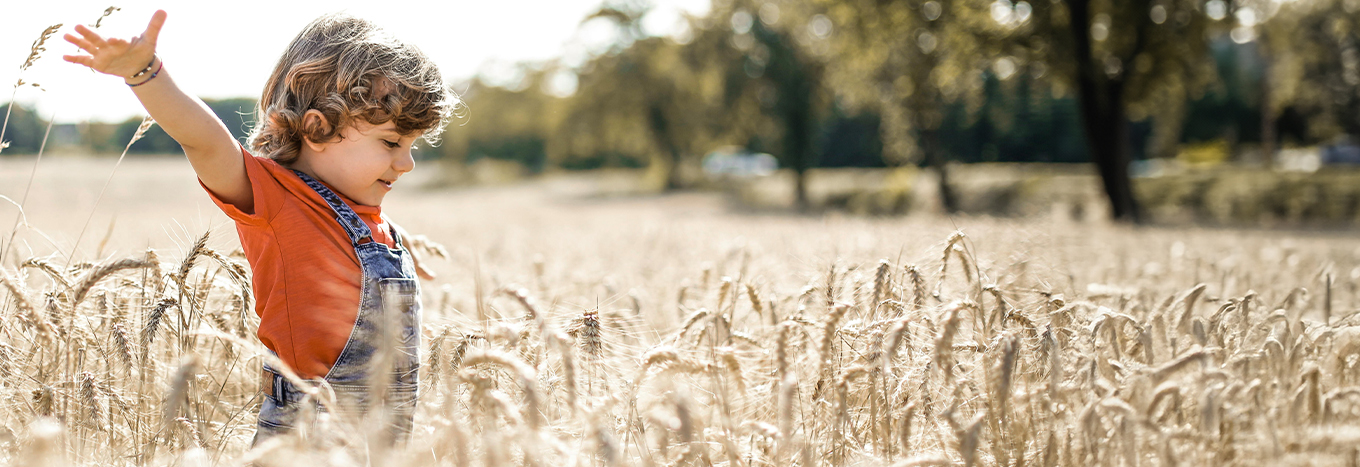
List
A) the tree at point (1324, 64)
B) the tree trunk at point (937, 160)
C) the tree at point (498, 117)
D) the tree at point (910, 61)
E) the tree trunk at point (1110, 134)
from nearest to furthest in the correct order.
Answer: the tree trunk at point (1110, 134), the tree at point (910, 61), the tree trunk at point (937, 160), the tree at point (1324, 64), the tree at point (498, 117)

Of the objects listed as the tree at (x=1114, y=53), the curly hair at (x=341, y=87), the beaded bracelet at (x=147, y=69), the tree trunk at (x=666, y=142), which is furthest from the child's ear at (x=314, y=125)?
the tree trunk at (x=666, y=142)

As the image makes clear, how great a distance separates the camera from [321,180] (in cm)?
204

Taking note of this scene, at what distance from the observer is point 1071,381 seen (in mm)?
1822

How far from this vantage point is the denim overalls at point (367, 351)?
5.69ft

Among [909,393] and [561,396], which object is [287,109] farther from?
[909,393]

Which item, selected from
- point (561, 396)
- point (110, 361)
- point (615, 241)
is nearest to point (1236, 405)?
point (561, 396)

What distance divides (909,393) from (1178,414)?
0.61m

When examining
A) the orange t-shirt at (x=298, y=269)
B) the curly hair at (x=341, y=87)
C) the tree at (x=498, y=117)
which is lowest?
the orange t-shirt at (x=298, y=269)

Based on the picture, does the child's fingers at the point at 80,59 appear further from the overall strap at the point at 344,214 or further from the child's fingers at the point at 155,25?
the overall strap at the point at 344,214

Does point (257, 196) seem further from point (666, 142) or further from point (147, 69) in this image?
point (666, 142)

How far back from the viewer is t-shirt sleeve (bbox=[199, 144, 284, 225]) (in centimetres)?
181

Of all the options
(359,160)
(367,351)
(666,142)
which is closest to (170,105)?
(359,160)

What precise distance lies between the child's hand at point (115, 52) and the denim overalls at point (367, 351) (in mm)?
457

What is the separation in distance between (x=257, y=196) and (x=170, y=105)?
0.28 metres
